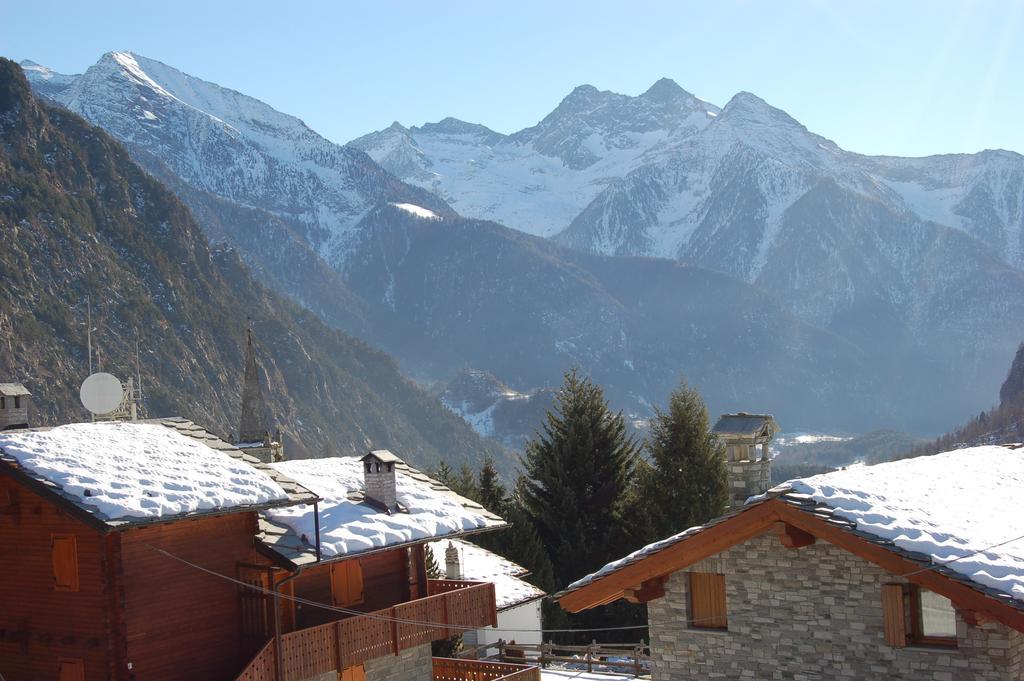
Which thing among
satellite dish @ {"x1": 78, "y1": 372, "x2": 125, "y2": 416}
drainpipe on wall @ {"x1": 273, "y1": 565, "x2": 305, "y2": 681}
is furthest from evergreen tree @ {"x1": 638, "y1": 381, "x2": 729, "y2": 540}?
drainpipe on wall @ {"x1": 273, "y1": 565, "x2": 305, "y2": 681}

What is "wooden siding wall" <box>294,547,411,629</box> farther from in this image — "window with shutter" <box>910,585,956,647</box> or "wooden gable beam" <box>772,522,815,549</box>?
"window with shutter" <box>910,585,956,647</box>

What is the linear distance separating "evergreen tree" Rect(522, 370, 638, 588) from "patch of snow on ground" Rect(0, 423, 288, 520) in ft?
70.4

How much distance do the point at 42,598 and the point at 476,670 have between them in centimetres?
Answer: 1049

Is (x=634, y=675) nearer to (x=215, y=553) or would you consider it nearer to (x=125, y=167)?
(x=215, y=553)

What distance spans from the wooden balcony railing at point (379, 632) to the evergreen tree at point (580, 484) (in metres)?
14.8

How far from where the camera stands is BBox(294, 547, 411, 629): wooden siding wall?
24.7 meters

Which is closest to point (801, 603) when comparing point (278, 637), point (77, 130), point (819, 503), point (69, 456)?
point (819, 503)

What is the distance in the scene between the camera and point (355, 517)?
25.4 meters

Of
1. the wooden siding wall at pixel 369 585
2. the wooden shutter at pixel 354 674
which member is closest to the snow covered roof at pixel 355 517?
the wooden siding wall at pixel 369 585

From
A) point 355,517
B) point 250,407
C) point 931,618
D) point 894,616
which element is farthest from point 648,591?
point 250,407

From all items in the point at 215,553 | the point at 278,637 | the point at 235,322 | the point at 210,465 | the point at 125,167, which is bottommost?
the point at 278,637

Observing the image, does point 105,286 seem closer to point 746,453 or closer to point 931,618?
point 746,453

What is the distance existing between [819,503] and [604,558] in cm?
2691

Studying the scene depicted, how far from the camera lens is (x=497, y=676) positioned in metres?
28.4
